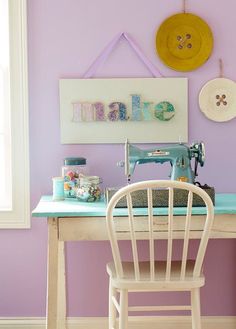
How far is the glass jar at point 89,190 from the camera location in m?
2.72

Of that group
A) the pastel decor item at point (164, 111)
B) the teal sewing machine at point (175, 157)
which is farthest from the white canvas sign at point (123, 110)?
the teal sewing machine at point (175, 157)

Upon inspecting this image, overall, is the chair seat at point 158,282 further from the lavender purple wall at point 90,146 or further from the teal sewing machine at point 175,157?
the lavender purple wall at point 90,146

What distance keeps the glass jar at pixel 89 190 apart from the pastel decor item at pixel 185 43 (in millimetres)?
772

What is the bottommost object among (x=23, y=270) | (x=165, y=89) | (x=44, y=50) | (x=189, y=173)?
(x=23, y=270)

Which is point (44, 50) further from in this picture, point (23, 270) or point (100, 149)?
point (23, 270)

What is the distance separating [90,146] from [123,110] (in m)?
0.27

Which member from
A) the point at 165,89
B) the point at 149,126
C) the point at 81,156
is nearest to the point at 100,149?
the point at 81,156

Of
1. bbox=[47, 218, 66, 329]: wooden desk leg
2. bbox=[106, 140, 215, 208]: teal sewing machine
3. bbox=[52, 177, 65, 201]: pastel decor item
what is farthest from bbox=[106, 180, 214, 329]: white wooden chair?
bbox=[52, 177, 65, 201]: pastel decor item

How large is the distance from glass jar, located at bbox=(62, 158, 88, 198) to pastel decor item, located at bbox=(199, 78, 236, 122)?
28.9 inches

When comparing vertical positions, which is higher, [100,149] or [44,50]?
[44,50]

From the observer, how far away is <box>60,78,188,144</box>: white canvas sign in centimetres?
297

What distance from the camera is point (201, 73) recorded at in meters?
3.00

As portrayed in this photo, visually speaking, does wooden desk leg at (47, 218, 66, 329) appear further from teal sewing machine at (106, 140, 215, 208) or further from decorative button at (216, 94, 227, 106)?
decorative button at (216, 94, 227, 106)

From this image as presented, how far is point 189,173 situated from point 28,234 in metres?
1.01
